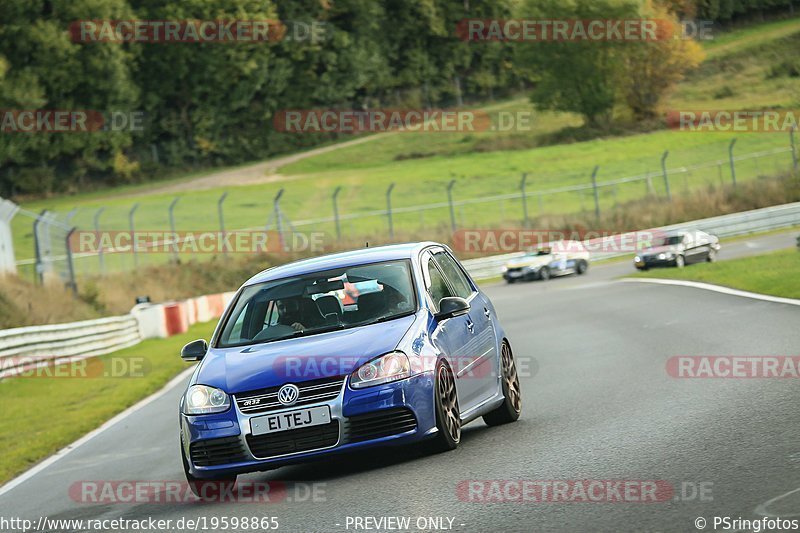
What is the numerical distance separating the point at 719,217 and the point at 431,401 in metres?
44.0

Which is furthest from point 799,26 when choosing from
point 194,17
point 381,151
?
point 194,17

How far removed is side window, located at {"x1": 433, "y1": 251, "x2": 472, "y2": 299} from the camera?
10.6 m

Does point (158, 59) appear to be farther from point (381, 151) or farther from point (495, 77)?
point (495, 77)

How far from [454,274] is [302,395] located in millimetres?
2734

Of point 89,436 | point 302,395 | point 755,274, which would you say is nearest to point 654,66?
point 755,274

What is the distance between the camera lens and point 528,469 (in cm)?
796

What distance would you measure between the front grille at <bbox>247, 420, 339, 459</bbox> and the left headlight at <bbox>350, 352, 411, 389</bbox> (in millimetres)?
299

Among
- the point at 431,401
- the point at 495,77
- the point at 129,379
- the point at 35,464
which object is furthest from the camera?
the point at 495,77
